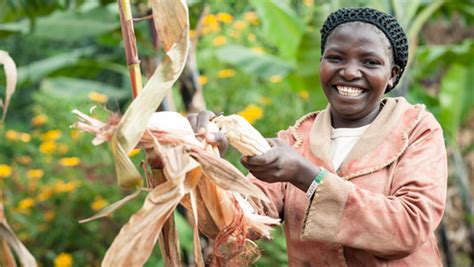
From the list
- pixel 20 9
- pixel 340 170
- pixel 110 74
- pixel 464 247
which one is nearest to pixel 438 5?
pixel 464 247

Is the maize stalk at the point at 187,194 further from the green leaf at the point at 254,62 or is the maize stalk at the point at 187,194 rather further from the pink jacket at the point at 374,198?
the green leaf at the point at 254,62

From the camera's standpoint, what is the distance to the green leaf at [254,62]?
4180 millimetres

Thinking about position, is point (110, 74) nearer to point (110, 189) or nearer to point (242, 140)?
point (110, 189)

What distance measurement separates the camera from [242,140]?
1.74 meters

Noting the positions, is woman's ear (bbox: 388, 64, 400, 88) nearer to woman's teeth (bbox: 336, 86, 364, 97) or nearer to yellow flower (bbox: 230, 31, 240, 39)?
woman's teeth (bbox: 336, 86, 364, 97)

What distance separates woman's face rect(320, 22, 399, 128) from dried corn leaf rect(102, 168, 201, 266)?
0.42m

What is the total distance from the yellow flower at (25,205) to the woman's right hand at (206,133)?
281 cm

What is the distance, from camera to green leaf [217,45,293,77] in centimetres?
418

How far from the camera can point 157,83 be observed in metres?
1.78

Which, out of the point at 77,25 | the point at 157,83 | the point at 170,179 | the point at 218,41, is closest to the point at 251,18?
the point at 218,41

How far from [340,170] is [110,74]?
5082 mm

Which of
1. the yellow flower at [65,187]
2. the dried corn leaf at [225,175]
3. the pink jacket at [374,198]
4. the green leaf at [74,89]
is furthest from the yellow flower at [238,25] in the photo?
the dried corn leaf at [225,175]

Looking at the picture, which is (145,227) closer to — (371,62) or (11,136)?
(371,62)

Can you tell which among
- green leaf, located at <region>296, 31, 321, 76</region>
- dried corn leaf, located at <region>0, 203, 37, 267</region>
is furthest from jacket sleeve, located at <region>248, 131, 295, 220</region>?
green leaf, located at <region>296, 31, 321, 76</region>
